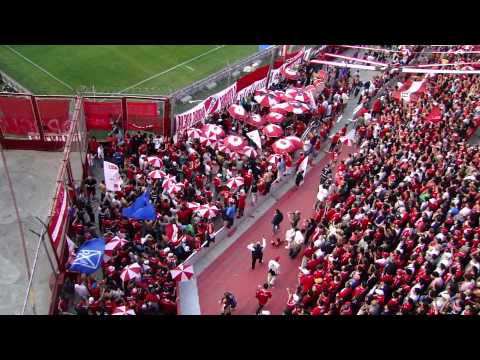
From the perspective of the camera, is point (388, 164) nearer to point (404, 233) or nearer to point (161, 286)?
point (404, 233)

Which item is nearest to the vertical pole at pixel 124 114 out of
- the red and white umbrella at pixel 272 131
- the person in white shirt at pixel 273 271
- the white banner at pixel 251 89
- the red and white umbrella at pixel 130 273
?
the white banner at pixel 251 89

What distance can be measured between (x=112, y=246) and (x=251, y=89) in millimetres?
11655

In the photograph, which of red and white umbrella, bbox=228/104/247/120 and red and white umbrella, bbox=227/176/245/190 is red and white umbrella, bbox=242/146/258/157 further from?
red and white umbrella, bbox=228/104/247/120

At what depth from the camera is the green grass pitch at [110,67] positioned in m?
26.7

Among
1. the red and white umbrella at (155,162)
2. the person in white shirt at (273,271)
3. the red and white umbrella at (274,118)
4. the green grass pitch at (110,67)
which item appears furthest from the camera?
the green grass pitch at (110,67)

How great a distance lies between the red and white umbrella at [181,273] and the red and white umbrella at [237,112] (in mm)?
8450

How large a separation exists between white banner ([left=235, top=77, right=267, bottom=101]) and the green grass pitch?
5332mm

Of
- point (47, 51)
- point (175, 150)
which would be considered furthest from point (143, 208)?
point (47, 51)

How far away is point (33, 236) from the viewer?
15.6 metres

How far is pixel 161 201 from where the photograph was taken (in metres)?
16.8

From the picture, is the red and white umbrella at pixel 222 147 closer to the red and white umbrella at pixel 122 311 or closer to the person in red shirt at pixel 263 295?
the person in red shirt at pixel 263 295

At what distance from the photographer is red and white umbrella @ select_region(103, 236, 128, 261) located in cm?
1471

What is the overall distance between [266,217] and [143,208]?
→ 5.05 meters

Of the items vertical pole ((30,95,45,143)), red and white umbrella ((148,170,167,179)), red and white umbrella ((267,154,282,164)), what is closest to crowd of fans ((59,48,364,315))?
red and white umbrella ((267,154,282,164))
